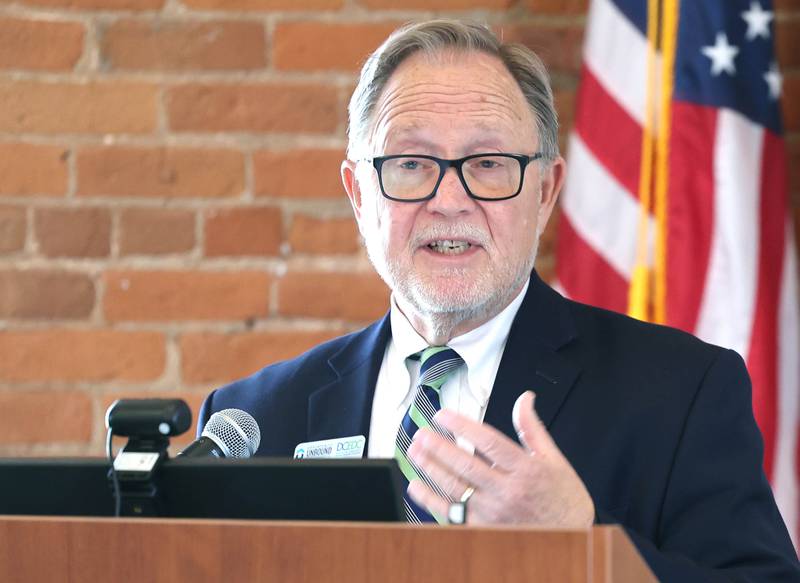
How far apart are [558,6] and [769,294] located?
731 mm

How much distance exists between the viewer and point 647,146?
2312 mm

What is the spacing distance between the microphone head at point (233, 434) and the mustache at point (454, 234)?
57cm

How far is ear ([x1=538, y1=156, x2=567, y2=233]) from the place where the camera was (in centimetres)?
189

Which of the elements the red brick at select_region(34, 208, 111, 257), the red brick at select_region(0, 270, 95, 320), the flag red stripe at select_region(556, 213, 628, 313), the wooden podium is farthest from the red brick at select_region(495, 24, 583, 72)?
the wooden podium

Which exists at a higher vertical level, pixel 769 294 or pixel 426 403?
pixel 769 294

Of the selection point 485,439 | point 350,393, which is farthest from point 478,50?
point 485,439

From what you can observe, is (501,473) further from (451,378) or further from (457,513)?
(451,378)

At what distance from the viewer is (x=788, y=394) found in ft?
7.32

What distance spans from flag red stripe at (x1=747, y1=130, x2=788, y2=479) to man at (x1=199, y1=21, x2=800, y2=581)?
0.53 meters

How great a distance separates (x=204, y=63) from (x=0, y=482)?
146 centimetres

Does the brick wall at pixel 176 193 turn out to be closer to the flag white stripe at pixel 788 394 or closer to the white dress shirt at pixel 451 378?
the flag white stripe at pixel 788 394

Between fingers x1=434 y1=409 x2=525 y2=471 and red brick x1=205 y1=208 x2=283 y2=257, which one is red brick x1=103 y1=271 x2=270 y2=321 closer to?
red brick x1=205 y1=208 x2=283 y2=257

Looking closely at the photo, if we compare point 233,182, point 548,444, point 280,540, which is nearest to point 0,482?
point 280,540

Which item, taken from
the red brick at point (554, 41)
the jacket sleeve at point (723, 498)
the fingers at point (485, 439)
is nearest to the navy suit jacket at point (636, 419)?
the jacket sleeve at point (723, 498)
